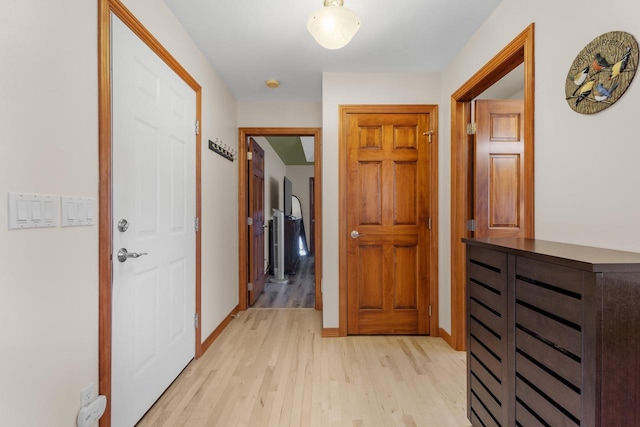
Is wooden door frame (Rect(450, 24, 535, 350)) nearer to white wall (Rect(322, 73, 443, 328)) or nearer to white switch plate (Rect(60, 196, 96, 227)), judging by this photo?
white wall (Rect(322, 73, 443, 328))

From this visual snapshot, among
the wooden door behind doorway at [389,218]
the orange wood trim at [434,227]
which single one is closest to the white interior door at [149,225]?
the wooden door behind doorway at [389,218]

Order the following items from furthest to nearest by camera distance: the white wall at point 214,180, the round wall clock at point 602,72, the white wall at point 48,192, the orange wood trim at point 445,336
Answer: the orange wood trim at point 445,336 < the white wall at point 214,180 < the round wall clock at point 602,72 < the white wall at point 48,192

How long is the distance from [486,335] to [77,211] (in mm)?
1759

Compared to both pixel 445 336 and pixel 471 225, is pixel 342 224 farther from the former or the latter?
pixel 445 336

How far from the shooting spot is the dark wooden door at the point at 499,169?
2.33m

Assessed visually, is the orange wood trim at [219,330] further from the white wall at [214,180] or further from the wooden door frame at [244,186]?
the wooden door frame at [244,186]

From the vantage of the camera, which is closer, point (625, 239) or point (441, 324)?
point (625, 239)

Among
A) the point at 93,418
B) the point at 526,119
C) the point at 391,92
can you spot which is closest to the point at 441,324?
the point at 526,119

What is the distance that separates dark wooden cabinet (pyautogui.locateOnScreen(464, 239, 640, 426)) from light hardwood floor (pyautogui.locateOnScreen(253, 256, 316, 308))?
2.55 m

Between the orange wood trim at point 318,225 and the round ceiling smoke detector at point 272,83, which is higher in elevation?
the round ceiling smoke detector at point 272,83

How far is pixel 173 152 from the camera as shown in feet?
6.46

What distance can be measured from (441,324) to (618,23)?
2.32m

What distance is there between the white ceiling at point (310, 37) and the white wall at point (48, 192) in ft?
3.05

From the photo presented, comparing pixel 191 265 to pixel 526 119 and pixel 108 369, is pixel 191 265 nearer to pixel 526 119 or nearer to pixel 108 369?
pixel 108 369
